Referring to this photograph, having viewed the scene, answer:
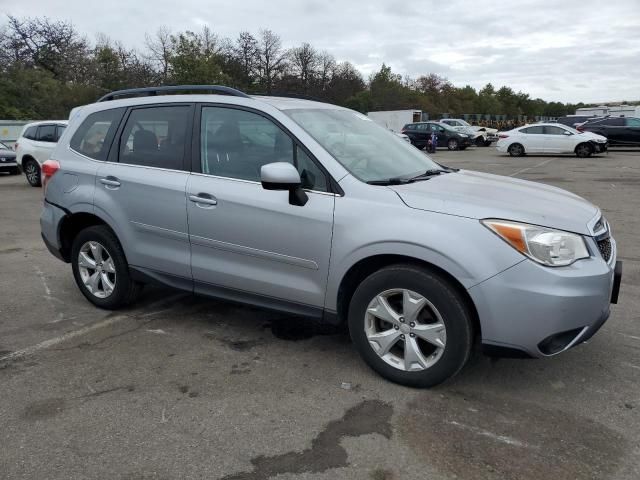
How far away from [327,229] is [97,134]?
2489mm

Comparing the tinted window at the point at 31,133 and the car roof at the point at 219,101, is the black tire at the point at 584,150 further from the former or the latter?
the car roof at the point at 219,101

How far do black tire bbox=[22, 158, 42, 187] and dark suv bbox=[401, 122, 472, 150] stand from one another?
20.1 m

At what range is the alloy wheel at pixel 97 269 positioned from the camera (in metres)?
4.67

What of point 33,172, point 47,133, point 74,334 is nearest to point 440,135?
point 47,133

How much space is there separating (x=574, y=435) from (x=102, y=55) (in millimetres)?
60003

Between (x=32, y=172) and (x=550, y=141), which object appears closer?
(x=32, y=172)

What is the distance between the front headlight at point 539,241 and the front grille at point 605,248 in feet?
1.05

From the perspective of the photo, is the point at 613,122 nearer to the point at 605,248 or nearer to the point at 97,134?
the point at 605,248

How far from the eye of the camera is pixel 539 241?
2.99 metres

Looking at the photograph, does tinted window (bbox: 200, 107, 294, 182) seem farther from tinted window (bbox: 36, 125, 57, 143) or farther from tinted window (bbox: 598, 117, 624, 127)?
tinted window (bbox: 598, 117, 624, 127)

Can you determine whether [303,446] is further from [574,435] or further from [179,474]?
[574,435]

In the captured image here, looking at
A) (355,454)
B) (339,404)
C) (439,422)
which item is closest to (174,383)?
(339,404)

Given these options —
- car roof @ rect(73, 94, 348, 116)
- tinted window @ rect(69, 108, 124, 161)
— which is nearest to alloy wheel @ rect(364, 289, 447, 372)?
car roof @ rect(73, 94, 348, 116)

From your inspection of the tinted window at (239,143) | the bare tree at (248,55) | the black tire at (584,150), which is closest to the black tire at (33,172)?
the tinted window at (239,143)
